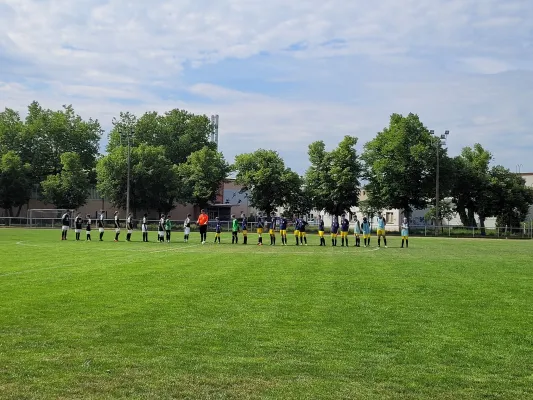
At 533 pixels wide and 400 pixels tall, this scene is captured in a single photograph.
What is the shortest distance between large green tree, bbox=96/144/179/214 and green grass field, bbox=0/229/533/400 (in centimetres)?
5760

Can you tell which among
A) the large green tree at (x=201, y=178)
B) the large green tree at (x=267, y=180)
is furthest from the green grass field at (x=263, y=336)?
the large green tree at (x=201, y=178)

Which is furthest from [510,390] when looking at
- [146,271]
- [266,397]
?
[146,271]

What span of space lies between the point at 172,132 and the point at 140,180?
873 inches

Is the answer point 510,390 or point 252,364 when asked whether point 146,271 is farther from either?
point 510,390

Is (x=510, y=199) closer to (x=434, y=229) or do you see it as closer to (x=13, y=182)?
(x=434, y=229)

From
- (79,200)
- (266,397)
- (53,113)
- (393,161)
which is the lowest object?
(266,397)

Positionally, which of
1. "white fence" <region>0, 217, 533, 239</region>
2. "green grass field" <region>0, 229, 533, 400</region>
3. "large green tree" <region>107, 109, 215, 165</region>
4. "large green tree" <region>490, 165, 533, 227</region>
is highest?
"large green tree" <region>107, 109, 215, 165</region>

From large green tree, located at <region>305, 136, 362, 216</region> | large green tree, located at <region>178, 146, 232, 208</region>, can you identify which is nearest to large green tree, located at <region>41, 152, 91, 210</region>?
large green tree, located at <region>178, 146, 232, 208</region>

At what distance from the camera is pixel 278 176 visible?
238 ft

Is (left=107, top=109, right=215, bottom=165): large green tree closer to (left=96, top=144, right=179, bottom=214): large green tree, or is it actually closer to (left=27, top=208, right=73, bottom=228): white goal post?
(left=96, top=144, right=179, bottom=214): large green tree

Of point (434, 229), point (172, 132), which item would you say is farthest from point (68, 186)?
point (434, 229)

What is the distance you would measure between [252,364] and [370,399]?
68.5 inches

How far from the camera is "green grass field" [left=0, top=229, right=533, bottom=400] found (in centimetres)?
632

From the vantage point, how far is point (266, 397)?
19.5ft
